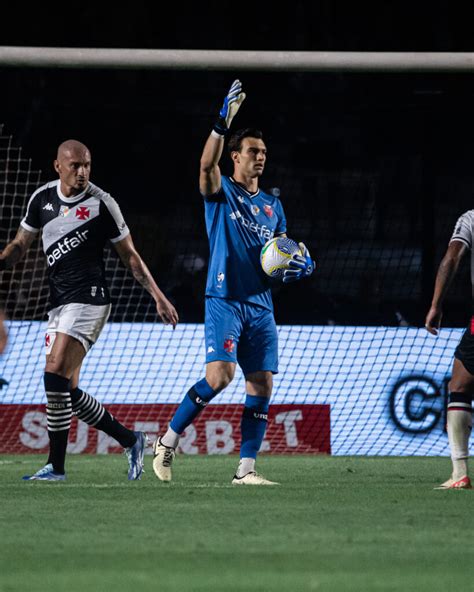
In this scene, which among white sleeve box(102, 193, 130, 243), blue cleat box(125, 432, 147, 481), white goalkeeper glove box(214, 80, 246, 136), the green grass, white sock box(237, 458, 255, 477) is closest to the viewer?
the green grass

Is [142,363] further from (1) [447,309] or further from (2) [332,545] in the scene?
(2) [332,545]

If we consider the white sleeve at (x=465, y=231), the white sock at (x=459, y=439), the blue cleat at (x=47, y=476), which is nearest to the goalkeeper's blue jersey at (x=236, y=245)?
the white sleeve at (x=465, y=231)

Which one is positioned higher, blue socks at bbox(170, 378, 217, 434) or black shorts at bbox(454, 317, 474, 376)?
black shorts at bbox(454, 317, 474, 376)

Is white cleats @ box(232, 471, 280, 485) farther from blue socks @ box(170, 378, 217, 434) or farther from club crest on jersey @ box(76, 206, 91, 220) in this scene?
club crest on jersey @ box(76, 206, 91, 220)

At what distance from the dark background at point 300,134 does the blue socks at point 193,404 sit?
5442mm

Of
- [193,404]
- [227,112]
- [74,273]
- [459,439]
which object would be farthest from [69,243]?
[459,439]

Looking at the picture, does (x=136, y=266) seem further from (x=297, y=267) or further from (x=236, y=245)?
(x=297, y=267)

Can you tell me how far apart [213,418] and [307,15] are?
9.25 meters

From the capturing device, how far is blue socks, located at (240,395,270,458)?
23.7 feet

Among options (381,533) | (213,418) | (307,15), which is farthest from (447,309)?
(381,533)

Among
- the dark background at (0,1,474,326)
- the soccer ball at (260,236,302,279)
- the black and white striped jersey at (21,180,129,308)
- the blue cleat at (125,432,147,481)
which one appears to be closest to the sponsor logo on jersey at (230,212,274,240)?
the soccer ball at (260,236,302,279)

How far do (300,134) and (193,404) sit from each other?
947cm

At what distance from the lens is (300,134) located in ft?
52.9

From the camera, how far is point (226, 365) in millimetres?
7082
